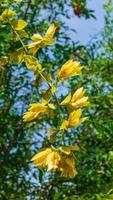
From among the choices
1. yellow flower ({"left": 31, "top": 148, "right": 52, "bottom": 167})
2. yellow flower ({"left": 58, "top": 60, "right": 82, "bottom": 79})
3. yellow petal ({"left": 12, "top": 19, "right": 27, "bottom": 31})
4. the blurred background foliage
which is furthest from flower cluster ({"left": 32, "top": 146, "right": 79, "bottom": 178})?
the blurred background foliage

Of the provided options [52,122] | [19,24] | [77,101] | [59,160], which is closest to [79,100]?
[77,101]

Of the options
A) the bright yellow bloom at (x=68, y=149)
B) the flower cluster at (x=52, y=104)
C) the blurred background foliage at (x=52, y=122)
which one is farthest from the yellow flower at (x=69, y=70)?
the blurred background foliage at (x=52, y=122)

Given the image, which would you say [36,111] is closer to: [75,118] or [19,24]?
[75,118]

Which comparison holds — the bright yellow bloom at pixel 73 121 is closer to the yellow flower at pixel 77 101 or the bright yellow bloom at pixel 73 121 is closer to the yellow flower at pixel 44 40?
the yellow flower at pixel 77 101

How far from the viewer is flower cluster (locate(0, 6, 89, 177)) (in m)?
0.78

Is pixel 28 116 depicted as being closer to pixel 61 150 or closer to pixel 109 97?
pixel 61 150

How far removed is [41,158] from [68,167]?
0.15 feet

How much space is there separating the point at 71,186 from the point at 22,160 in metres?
0.57

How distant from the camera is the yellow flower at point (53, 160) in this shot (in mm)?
759

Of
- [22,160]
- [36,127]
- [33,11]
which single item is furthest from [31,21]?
[22,160]

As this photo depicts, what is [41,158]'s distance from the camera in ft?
2.61

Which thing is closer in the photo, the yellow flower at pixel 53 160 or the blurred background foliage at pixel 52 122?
the yellow flower at pixel 53 160

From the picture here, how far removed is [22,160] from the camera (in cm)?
442

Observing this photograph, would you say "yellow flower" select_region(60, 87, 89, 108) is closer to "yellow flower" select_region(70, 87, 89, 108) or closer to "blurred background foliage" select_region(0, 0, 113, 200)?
"yellow flower" select_region(70, 87, 89, 108)
